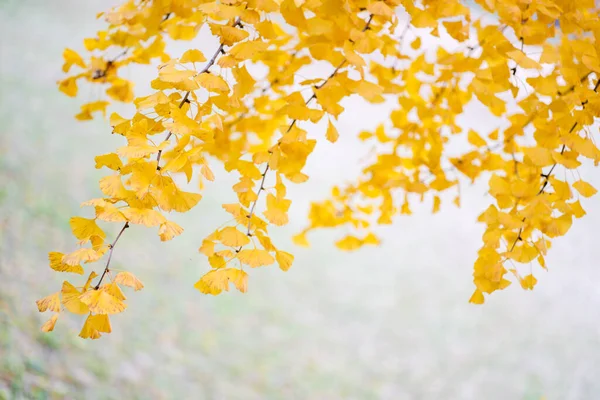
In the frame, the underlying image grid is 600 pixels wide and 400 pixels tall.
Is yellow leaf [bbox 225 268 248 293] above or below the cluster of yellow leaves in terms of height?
below

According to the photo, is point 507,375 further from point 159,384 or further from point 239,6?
point 239,6

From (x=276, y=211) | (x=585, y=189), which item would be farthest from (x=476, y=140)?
(x=276, y=211)

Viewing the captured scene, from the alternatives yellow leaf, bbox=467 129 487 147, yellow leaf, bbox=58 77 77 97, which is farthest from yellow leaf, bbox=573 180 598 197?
yellow leaf, bbox=58 77 77 97

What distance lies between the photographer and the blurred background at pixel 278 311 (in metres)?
2.03

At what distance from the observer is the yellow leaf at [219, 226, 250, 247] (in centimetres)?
70

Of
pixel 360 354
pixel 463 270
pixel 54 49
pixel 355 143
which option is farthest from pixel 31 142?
pixel 463 270

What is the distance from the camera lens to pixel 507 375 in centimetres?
278

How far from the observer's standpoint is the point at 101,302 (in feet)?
1.94

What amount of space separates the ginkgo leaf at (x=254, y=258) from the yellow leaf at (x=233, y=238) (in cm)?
2

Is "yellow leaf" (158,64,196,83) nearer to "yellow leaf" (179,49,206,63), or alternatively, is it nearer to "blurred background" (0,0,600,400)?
"yellow leaf" (179,49,206,63)

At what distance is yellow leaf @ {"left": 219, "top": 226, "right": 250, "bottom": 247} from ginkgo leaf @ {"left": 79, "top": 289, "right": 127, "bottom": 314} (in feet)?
0.54

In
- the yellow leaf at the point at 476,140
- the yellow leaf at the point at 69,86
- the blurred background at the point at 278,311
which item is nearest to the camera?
the yellow leaf at the point at 69,86

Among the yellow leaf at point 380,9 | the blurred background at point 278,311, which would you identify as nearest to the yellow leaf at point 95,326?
the yellow leaf at point 380,9

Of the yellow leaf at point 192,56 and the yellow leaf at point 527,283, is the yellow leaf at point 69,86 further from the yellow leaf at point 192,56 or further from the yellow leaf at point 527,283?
the yellow leaf at point 527,283
